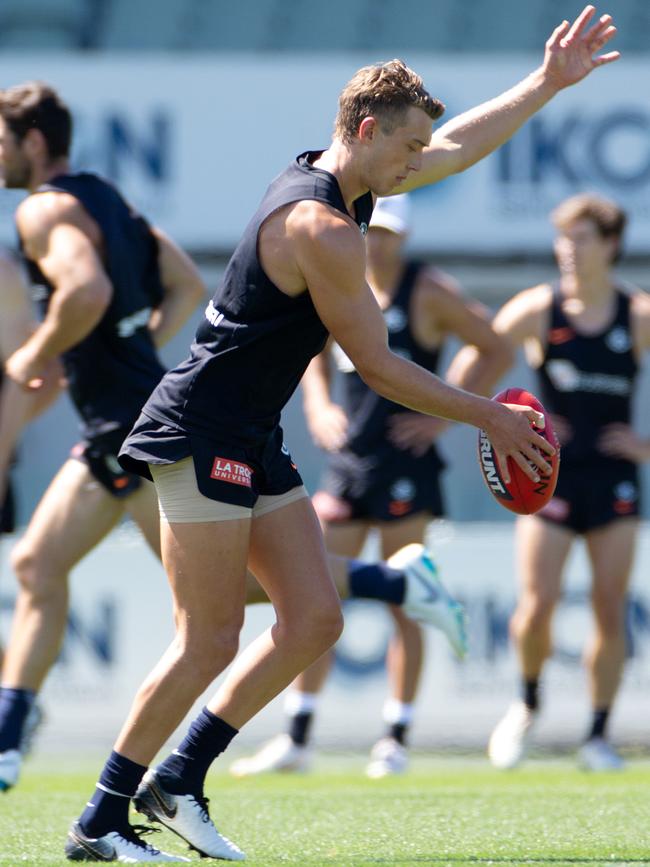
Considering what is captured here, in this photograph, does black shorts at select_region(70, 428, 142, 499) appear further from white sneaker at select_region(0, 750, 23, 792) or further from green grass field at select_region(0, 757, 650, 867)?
green grass field at select_region(0, 757, 650, 867)

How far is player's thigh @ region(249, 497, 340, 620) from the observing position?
14.0 feet

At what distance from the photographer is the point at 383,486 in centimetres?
748

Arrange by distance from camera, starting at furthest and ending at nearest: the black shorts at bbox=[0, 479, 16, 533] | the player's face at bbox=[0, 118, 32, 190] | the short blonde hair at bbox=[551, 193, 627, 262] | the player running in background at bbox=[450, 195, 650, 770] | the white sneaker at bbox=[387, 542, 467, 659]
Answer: the short blonde hair at bbox=[551, 193, 627, 262] < the player running in background at bbox=[450, 195, 650, 770] < the black shorts at bbox=[0, 479, 16, 533] < the player's face at bbox=[0, 118, 32, 190] < the white sneaker at bbox=[387, 542, 467, 659]

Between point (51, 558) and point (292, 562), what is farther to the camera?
point (51, 558)

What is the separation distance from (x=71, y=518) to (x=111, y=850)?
183cm

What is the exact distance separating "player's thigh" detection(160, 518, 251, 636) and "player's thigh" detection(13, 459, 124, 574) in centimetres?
166

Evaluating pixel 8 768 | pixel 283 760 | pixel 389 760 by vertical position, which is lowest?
pixel 283 760

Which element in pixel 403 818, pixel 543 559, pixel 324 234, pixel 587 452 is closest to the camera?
pixel 324 234

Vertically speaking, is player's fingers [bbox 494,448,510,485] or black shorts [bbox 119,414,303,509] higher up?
player's fingers [bbox 494,448,510,485]

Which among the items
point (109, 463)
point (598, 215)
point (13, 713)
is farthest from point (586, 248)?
point (13, 713)

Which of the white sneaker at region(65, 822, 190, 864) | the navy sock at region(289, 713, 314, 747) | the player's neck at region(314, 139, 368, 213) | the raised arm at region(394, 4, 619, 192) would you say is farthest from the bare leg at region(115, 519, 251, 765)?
the navy sock at region(289, 713, 314, 747)

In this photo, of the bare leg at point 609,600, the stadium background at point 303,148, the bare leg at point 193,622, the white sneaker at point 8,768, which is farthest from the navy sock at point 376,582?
the stadium background at point 303,148

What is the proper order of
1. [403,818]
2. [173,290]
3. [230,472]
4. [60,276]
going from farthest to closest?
[173,290] → [60,276] → [403,818] → [230,472]

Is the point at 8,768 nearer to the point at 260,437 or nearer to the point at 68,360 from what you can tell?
the point at 68,360
